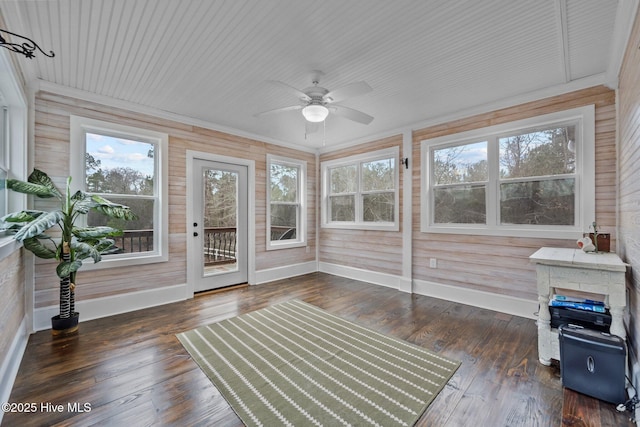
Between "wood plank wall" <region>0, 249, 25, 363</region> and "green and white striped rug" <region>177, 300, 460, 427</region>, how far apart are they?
1190 millimetres

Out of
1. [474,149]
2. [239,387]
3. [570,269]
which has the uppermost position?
[474,149]

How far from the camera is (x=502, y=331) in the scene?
279cm

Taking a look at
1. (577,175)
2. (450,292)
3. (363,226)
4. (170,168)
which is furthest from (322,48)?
(450,292)

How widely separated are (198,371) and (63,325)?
1.68m

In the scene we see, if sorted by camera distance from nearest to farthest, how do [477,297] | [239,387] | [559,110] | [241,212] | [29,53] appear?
[29,53] < [239,387] < [559,110] < [477,297] < [241,212]

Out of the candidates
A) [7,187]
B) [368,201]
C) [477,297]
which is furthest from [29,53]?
[477,297]

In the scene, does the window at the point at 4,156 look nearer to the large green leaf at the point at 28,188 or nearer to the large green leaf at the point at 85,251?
the large green leaf at the point at 28,188

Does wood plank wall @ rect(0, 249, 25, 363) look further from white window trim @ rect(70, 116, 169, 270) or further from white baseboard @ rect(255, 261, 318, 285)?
white baseboard @ rect(255, 261, 318, 285)

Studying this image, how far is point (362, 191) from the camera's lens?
16.4 ft

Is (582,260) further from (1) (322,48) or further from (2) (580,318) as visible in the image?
(1) (322,48)

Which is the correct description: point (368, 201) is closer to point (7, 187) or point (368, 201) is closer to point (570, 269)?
point (570, 269)

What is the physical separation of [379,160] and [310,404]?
153 inches

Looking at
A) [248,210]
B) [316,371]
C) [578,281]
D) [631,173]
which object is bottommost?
[316,371]

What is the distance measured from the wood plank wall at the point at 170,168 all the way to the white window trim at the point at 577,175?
277 centimetres
